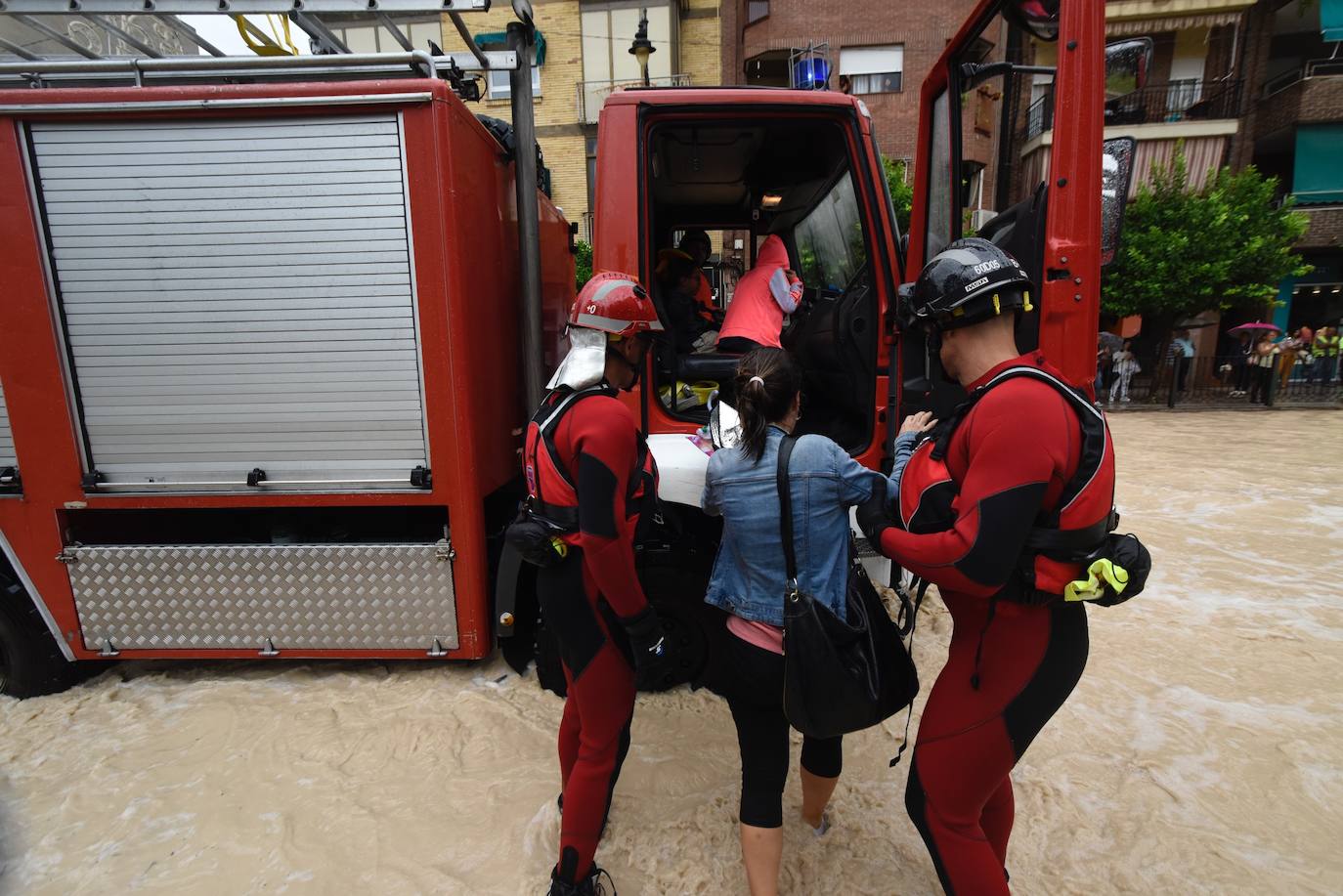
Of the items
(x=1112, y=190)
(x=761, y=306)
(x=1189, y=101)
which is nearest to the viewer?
(x=1112, y=190)

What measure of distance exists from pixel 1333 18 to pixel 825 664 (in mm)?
25008

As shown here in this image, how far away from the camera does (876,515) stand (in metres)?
1.73

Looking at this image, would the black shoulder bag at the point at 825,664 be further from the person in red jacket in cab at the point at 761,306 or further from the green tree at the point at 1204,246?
the green tree at the point at 1204,246

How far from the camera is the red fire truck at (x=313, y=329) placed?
109 inches

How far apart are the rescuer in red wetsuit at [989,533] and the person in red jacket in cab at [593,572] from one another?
736 mm

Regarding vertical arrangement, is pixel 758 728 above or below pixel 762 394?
below

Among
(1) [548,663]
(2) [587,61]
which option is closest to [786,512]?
(1) [548,663]

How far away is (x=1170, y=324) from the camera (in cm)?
1650

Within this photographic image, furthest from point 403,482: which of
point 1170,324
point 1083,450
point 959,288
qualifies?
point 1170,324

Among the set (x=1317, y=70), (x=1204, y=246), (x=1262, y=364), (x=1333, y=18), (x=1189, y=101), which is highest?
(x=1333, y=18)

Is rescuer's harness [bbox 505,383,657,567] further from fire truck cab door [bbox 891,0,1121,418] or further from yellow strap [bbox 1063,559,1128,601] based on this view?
fire truck cab door [bbox 891,0,1121,418]

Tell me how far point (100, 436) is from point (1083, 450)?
3.88 metres

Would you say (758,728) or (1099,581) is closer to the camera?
(1099,581)

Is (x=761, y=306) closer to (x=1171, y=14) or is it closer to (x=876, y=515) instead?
(x=876, y=515)
